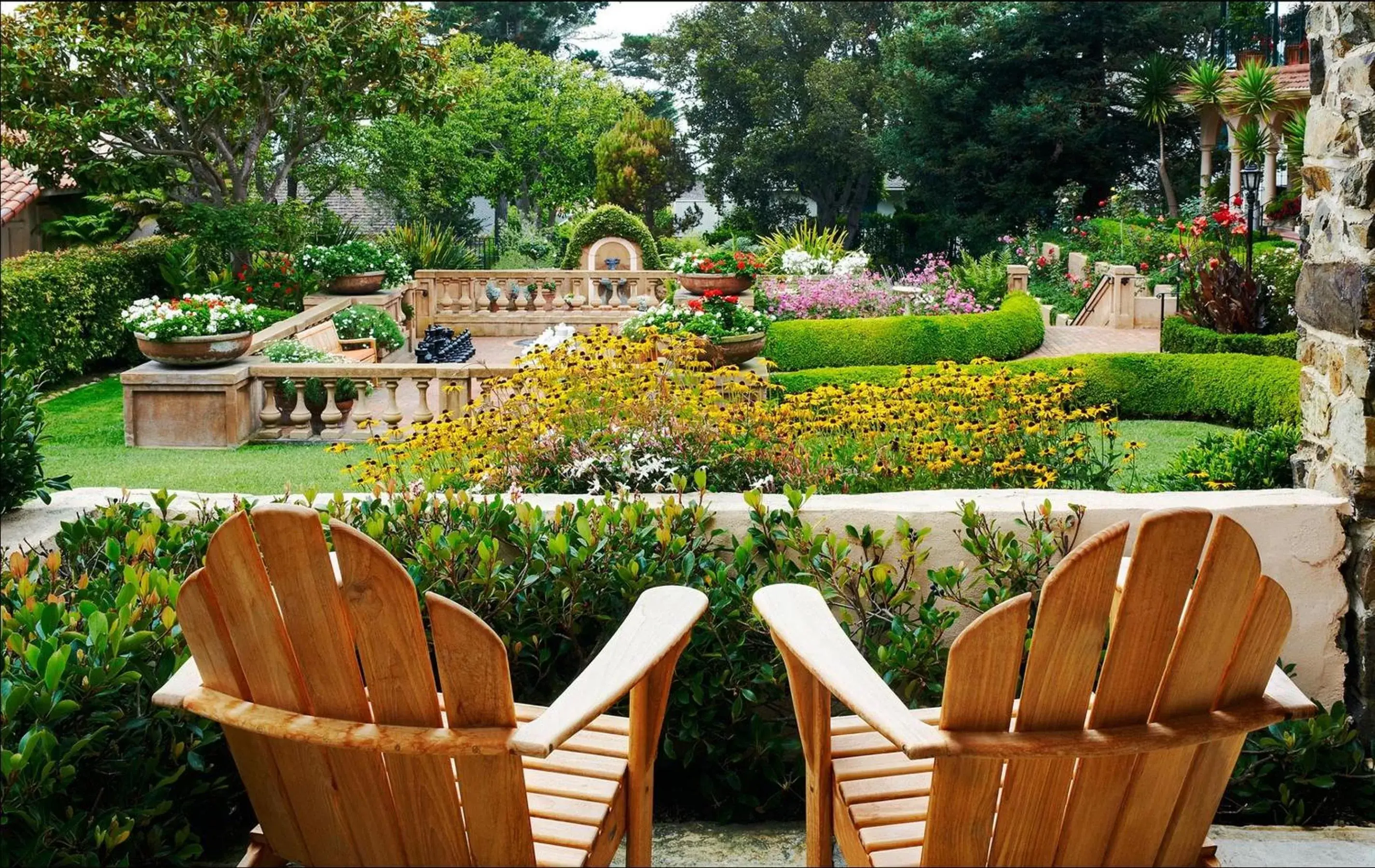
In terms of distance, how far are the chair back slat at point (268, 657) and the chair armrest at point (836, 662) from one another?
0.82m

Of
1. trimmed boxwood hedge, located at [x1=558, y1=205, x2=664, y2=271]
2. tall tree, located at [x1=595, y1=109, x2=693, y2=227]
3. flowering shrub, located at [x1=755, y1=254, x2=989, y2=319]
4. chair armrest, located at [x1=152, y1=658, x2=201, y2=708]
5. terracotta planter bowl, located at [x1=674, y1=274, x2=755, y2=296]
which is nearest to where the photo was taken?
chair armrest, located at [x1=152, y1=658, x2=201, y2=708]

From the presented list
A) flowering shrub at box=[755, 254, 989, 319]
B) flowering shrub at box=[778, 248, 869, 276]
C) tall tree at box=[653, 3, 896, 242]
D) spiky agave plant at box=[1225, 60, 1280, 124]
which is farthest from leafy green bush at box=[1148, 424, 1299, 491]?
tall tree at box=[653, 3, 896, 242]

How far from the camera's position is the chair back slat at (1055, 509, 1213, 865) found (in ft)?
6.07

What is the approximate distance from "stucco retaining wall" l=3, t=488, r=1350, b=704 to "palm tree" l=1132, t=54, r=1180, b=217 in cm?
2504

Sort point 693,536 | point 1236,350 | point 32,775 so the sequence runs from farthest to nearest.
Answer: point 1236,350 < point 693,536 < point 32,775

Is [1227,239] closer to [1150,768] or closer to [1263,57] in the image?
[1263,57]

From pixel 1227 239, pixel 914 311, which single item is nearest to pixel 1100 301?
pixel 1227 239

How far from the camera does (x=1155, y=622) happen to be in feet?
6.21

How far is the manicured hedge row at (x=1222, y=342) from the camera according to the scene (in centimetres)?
1165

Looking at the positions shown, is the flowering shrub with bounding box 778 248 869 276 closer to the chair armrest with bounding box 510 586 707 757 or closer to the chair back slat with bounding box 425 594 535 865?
the chair armrest with bounding box 510 586 707 757

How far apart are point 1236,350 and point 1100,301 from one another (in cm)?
672

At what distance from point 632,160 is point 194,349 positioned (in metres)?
23.0

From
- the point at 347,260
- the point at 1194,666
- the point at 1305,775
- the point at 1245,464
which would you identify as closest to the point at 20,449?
the point at 1194,666

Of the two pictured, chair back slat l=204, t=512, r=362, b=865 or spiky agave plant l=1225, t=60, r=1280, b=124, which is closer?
Answer: chair back slat l=204, t=512, r=362, b=865
